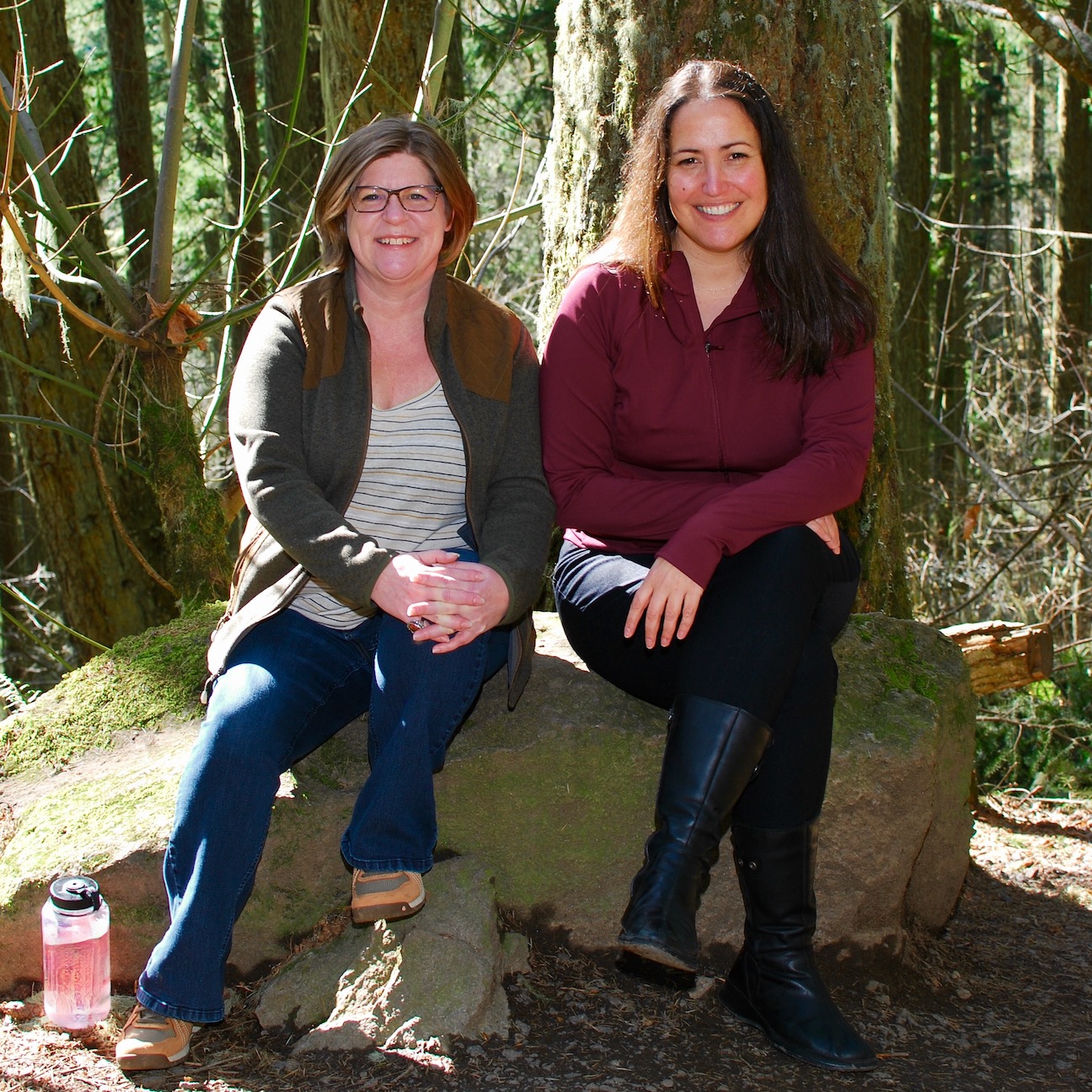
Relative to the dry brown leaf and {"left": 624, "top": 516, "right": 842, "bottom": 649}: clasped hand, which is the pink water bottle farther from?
the dry brown leaf

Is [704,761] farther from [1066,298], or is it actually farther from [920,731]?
[1066,298]

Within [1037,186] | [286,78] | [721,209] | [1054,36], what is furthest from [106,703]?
[1037,186]

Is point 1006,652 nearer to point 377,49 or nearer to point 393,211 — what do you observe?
point 393,211

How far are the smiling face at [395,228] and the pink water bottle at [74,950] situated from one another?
148cm

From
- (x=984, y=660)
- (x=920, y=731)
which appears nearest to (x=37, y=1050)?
(x=920, y=731)

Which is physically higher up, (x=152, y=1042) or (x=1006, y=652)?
(x=1006, y=652)

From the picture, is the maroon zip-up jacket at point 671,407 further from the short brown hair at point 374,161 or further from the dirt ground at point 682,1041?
the dirt ground at point 682,1041

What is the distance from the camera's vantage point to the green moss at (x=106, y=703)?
117 inches

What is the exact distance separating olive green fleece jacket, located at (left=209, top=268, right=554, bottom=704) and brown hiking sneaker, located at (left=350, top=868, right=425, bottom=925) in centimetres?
52

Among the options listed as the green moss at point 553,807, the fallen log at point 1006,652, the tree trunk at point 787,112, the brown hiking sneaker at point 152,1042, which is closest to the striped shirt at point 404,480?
the green moss at point 553,807

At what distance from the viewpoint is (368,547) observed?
2406mm

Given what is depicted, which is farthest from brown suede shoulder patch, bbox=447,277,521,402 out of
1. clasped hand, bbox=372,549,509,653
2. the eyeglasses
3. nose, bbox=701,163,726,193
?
nose, bbox=701,163,726,193

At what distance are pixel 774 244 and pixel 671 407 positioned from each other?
447mm

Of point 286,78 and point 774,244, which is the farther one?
point 286,78
